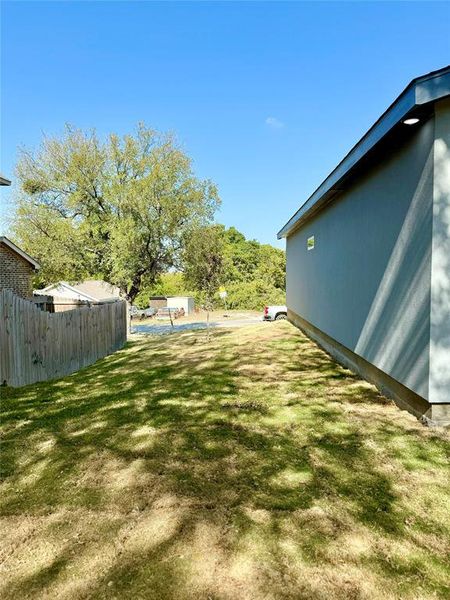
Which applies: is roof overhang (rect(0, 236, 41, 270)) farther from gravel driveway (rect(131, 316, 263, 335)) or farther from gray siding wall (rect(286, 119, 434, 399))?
gray siding wall (rect(286, 119, 434, 399))

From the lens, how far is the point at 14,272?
15781mm

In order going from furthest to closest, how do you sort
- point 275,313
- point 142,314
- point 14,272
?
point 142,314
point 275,313
point 14,272

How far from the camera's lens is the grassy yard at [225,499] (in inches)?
84.0

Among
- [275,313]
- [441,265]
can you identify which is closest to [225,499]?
[441,265]

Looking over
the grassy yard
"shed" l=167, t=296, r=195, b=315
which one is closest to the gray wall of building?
the grassy yard

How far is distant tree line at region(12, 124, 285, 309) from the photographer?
Answer: 18312 millimetres

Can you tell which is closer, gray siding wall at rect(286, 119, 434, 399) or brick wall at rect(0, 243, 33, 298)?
gray siding wall at rect(286, 119, 434, 399)

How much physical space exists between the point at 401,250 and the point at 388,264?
0.46 metres

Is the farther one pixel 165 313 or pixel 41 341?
pixel 165 313

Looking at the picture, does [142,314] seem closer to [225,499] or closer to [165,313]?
[165,313]

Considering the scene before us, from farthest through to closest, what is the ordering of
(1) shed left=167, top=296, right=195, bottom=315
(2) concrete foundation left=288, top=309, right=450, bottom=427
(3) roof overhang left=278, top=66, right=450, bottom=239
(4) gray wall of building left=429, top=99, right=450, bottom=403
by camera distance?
1. (1) shed left=167, top=296, right=195, bottom=315
2. (2) concrete foundation left=288, top=309, right=450, bottom=427
3. (4) gray wall of building left=429, top=99, right=450, bottom=403
4. (3) roof overhang left=278, top=66, right=450, bottom=239

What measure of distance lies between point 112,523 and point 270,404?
9.98 ft

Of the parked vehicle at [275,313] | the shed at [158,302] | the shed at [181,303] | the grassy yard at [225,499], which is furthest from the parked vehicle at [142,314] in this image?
the grassy yard at [225,499]

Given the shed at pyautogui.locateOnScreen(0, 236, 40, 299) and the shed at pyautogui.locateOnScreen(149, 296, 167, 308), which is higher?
the shed at pyautogui.locateOnScreen(0, 236, 40, 299)
